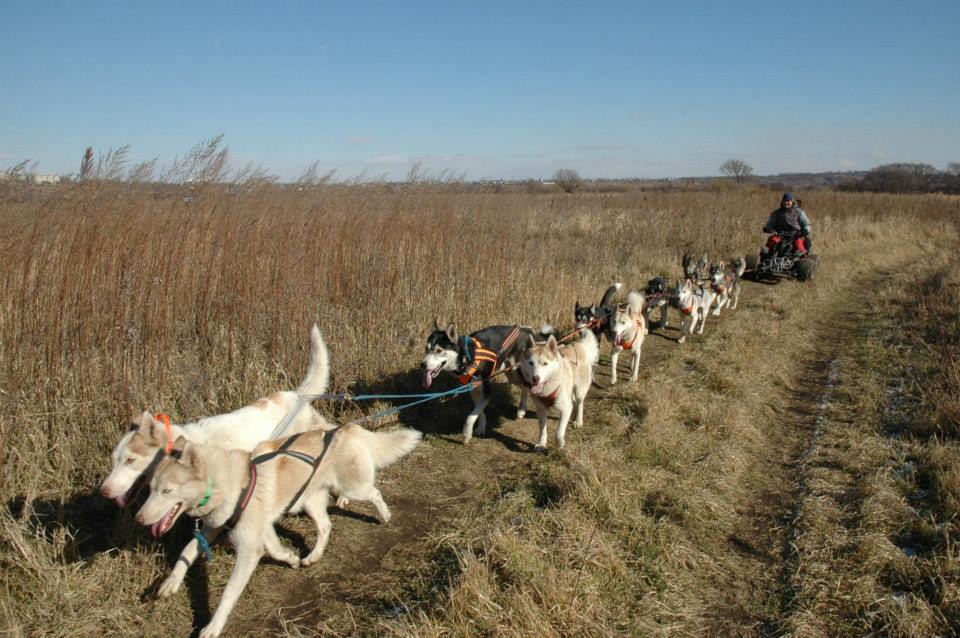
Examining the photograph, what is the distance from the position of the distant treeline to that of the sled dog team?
4433cm

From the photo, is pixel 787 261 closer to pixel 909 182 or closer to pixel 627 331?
pixel 627 331

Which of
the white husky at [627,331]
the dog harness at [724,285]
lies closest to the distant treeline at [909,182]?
the dog harness at [724,285]

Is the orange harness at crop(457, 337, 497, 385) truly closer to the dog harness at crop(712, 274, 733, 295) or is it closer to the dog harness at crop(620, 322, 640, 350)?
the dog harness at crop(620, 322, 640, 350)

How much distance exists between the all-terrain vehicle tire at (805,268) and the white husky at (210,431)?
12.5 meters

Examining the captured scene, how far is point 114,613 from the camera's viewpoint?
2.89m

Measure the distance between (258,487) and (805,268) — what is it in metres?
13.6

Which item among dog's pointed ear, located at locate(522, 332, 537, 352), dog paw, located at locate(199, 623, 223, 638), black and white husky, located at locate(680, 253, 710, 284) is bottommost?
dog paw, located at locate(199, 623, 223, 638)

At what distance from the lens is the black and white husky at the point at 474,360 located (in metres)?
5.19

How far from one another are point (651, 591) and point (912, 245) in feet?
74.4

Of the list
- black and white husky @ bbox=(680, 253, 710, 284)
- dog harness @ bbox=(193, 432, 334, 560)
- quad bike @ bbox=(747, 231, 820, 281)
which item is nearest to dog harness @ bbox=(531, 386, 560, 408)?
dog harness @ bbox=(193, 432, 334, 560)

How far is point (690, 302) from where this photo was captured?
8914mm

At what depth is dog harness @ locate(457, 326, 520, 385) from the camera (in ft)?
17.0

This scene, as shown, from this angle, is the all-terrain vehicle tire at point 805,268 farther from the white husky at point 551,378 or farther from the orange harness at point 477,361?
the orange harness at point 477,361

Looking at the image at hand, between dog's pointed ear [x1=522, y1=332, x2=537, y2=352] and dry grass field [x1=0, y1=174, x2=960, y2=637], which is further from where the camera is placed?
dog's pointed ear [x1=522, y1=332, x2=537, y2=352]
